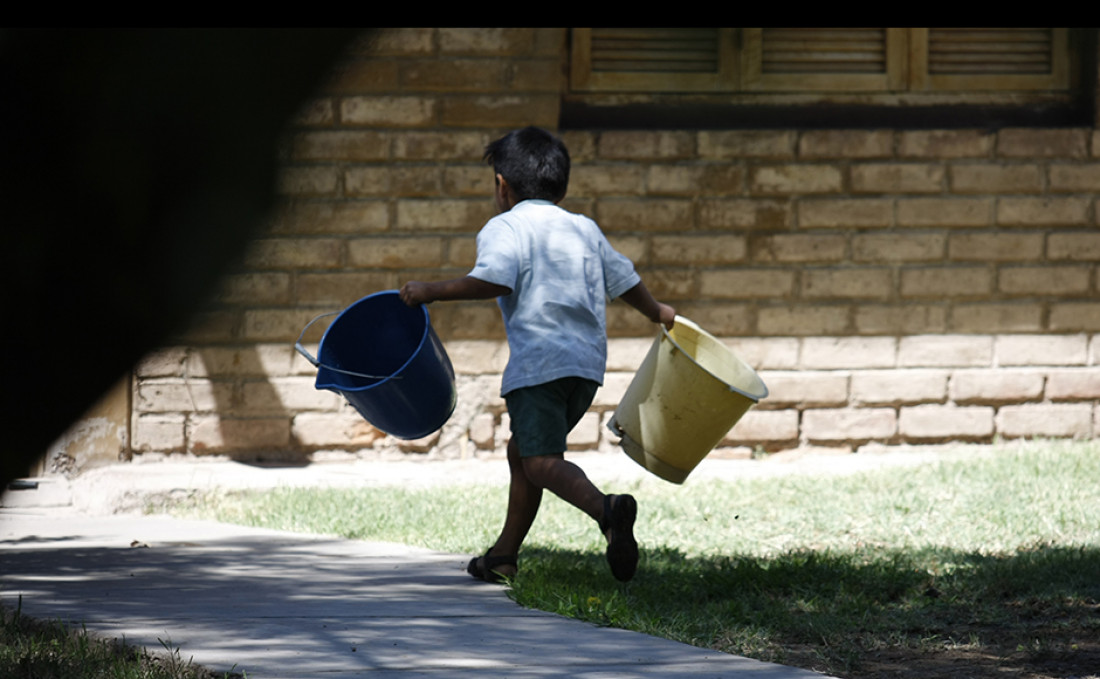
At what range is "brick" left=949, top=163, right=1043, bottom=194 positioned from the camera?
6.78 m

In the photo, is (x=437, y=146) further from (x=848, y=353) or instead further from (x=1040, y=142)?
(x=1040, y=142)

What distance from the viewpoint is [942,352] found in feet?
22.3

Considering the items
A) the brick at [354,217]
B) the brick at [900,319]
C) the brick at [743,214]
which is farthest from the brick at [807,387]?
the brick at [354,217]

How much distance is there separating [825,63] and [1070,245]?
173 cm

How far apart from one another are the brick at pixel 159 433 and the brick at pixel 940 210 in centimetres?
414

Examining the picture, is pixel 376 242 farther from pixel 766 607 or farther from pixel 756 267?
pixel 766 607

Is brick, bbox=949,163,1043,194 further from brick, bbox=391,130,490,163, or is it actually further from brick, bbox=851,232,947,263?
brick, bbox=391,130,490,163

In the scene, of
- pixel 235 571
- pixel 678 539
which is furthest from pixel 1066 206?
pixel 235 571

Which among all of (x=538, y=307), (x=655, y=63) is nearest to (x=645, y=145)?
(x=655, y=63)

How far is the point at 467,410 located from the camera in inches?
263

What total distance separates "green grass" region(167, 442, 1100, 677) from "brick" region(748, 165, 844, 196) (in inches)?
63.7

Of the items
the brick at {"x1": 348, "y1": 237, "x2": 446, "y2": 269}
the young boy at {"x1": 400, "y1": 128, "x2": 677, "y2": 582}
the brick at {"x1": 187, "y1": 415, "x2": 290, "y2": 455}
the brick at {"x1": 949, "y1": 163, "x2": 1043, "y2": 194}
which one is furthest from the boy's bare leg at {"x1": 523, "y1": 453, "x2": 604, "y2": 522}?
the brick at {"x1": 949, "y1": 163, "x2": 1043, "y2": 194}

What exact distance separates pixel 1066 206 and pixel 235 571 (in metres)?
5.13

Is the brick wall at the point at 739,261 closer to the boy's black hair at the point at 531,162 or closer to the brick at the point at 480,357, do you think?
the brick at the point at 480,357
